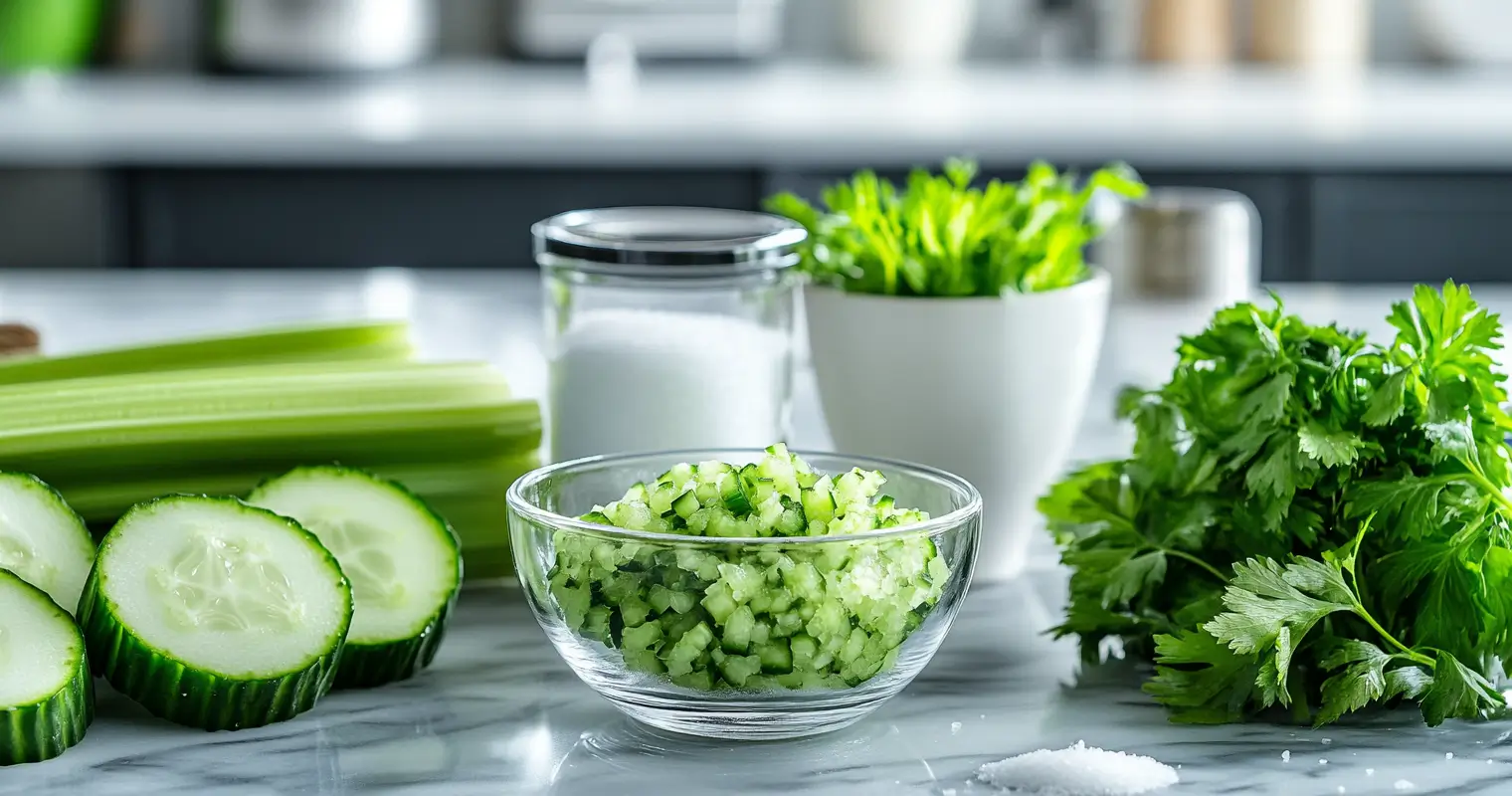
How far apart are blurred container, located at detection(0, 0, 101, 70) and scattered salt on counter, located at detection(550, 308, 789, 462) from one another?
9.08 ft

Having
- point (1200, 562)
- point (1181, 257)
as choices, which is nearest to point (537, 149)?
point (1181, 257)

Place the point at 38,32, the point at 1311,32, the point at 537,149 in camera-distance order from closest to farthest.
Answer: the point at 537,149
the point at 38,32
the point at 1311,32

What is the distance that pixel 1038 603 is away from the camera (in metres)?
1.03

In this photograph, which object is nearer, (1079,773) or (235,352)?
(1079,773)

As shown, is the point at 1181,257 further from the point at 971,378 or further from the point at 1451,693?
the point at 1451,693

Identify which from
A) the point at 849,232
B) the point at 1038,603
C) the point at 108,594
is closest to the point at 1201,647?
the point at 1038,603

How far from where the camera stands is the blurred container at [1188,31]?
369 centimetres

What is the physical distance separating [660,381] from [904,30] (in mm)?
2822

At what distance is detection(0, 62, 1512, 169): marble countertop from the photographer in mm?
3004

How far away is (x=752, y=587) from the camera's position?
725 millimetres

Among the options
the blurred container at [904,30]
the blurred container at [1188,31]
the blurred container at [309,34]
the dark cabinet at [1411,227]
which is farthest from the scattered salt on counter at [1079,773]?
the blurred container at [1188,31]

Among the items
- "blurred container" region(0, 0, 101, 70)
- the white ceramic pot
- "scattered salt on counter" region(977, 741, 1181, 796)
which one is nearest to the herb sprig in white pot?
the white ceramic pot

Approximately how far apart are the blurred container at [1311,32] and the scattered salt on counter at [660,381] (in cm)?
300

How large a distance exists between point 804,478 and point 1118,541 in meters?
0.22
